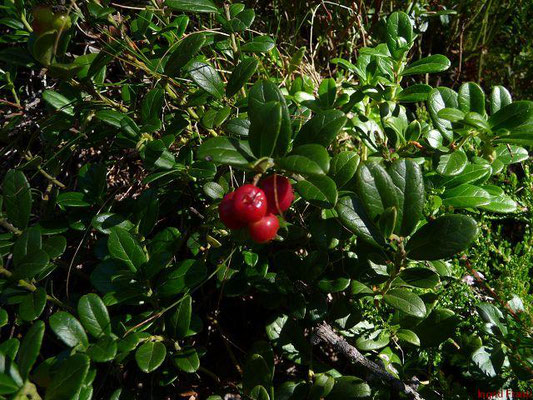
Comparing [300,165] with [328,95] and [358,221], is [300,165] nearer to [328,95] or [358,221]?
[358,221]

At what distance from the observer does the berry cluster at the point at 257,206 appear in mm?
1000

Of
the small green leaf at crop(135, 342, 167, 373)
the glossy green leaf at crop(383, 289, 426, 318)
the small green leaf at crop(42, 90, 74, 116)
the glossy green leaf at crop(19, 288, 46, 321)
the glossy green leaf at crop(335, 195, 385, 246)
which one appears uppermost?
the glossy green leaf at crop(335, 195, 385, 246)

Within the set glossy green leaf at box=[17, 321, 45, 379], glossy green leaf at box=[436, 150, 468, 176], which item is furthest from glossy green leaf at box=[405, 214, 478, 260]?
glossy green leaf at box=[17, 321, 45, 379]

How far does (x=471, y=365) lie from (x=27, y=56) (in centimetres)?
174

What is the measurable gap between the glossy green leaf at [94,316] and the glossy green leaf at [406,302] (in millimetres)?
760

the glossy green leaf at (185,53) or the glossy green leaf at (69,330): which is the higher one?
the glossy green leaf at (185,53)

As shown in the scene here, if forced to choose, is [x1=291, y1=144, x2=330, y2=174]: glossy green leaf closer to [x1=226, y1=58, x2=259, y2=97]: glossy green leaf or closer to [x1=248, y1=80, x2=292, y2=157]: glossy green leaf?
[x1=248, y1=80, x2=292, y2=157]: glossy green leaf

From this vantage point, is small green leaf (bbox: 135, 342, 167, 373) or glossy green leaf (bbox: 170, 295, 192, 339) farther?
glossy green leaf (bbox: 170, 295, 192, 339)

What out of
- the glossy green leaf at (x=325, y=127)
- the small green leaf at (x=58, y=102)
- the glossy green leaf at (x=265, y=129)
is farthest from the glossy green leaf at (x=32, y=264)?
the glossy green leaf at (x=325, y=127)

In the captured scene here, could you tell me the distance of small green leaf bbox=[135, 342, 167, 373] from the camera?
48.6 inches

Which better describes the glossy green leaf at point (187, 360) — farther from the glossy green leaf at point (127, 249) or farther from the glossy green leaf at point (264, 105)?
the glossy green leaf at point (264, 105)

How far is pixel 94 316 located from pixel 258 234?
0.55 metres

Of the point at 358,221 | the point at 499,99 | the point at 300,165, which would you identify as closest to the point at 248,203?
the point at 300,165

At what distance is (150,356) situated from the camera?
50.1 inches
